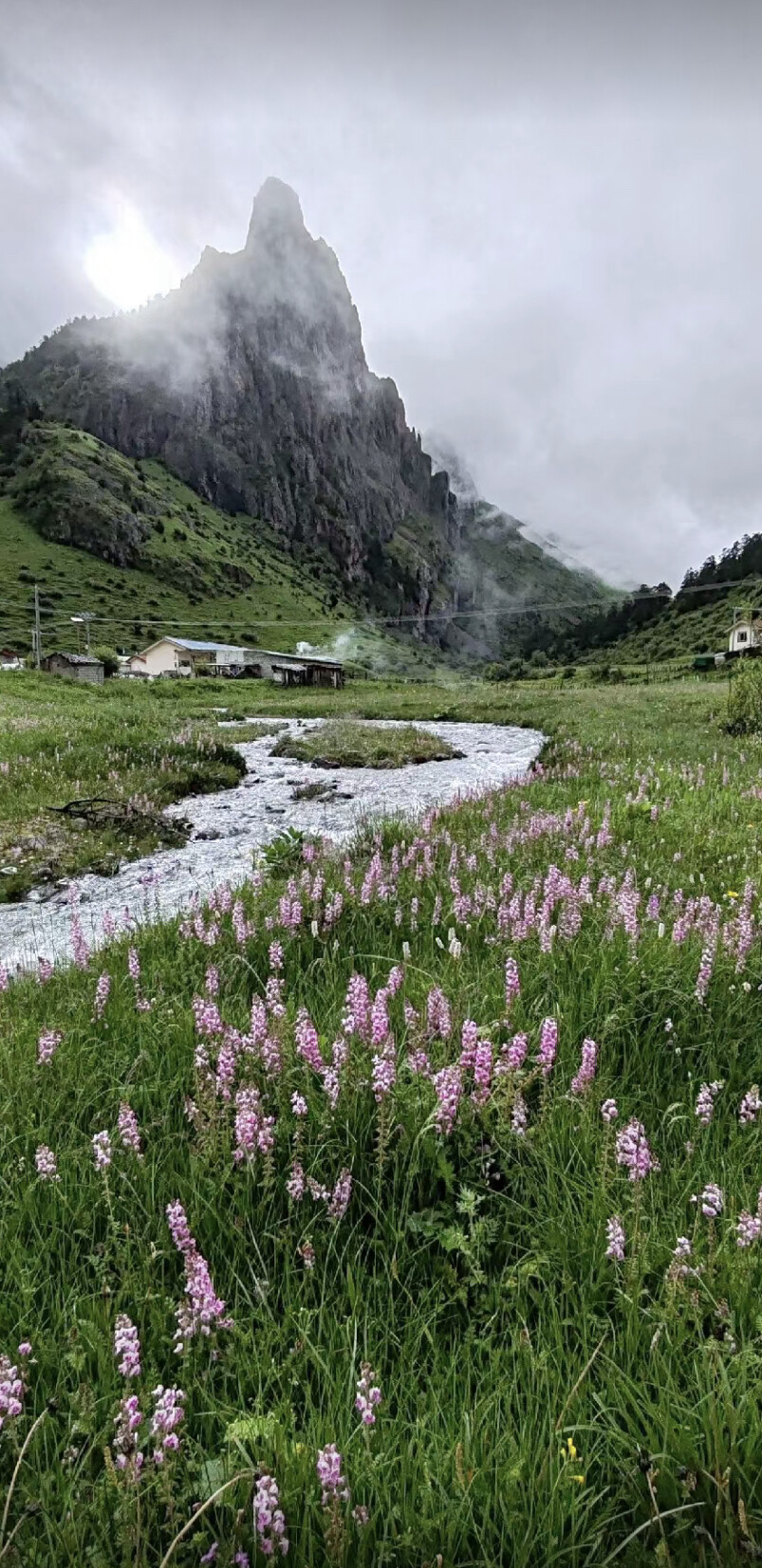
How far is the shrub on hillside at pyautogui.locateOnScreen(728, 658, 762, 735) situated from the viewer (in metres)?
22.0

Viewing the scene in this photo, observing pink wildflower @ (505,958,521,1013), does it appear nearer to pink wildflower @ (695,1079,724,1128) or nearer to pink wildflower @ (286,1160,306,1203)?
pink wildflower @ (695,1079,724,1128)

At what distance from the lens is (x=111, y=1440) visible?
1945 mm

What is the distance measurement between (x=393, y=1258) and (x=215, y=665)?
14494cm

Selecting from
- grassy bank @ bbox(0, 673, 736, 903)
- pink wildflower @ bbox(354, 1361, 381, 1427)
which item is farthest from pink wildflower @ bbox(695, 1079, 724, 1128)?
grassy bank @ bbox(0, 673, 736, 903)

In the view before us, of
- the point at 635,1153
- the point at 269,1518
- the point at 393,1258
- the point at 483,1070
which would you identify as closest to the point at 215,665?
the point at 483,1070

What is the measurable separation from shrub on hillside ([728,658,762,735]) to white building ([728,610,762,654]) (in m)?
90.0

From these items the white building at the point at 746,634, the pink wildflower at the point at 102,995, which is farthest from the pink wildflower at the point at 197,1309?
the white building at the point at 746,634

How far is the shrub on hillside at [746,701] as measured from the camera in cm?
2203

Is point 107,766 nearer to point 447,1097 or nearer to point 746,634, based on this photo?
point 447,1097

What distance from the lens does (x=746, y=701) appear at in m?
22.7

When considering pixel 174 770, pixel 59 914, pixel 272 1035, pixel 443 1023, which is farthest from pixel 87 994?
pixel 174 770

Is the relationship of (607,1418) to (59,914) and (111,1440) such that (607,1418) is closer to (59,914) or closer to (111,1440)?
(111,1440)

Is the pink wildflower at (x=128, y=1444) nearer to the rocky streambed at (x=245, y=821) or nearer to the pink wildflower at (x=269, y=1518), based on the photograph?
the pink wildflower at (x=269, y=1518)

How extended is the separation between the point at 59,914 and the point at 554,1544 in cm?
831
